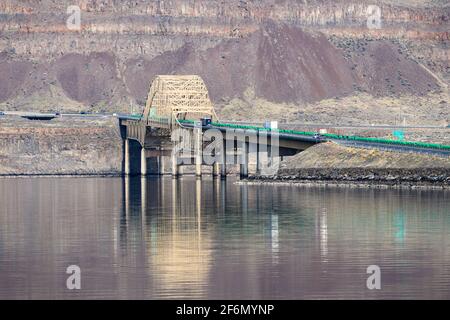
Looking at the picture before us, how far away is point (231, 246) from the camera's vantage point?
10031cm

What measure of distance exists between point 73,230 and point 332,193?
4573cm

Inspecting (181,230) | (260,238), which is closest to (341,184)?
(181,230)

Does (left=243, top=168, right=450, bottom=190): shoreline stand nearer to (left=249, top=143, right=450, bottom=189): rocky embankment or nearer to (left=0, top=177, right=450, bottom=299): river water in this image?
(left=249, top=143, right=450, bottom=189): rocky embankment

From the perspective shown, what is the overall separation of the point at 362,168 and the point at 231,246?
249 ft

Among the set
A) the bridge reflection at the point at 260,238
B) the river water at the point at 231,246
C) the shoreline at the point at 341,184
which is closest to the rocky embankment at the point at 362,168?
the shoreline at the point at 341,184

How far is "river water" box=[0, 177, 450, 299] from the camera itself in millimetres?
82438

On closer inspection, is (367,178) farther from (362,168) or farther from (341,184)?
(362,168)

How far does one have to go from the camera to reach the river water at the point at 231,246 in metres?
82.4

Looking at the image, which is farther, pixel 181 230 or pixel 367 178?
pixel 367 178

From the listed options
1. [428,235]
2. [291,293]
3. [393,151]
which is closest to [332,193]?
[393,151]

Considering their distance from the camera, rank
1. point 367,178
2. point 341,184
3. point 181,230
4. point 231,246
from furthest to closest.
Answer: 1. point 341,184
2. point 367,178
3. point 181,230
4. point 231,246

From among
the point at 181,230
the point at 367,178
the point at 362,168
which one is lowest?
the point at 367,178
